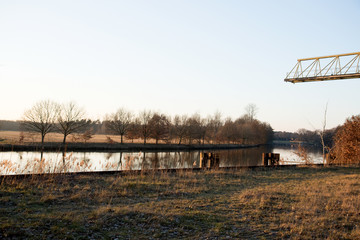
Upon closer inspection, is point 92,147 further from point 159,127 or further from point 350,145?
point 350,145

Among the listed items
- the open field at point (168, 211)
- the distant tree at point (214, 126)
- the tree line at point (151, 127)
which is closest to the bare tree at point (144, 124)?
the tree line at point (151, 127)

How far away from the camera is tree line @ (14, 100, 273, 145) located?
40.4 meters

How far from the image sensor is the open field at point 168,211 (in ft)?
18.1

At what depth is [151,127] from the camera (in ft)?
172

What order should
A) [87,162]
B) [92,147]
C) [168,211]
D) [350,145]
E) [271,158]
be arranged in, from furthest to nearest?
[92,147] → [271,158] → [350,145] → [87,162] → [168,211]

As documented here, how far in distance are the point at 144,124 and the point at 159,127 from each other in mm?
3378

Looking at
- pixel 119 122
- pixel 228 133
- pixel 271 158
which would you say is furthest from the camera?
pixel 228 133

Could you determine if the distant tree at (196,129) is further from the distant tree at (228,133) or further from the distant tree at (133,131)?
the distant tree at (133,131)

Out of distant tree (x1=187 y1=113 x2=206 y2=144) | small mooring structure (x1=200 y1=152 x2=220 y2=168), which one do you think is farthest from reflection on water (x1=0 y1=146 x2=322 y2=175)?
distant tree (x1=187 y1=113 x2=206 y2=144)

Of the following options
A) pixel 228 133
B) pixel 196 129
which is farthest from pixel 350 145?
pixel 228 133

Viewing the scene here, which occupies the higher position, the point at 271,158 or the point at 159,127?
the point at 159,127

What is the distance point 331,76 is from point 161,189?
1230 centimetres

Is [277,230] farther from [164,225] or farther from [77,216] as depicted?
[77,216]

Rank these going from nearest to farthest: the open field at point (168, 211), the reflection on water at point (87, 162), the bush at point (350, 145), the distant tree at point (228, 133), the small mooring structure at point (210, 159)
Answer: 1. the open field at point (168, 211)
2. the reflection on water at point (87, 162)
3. the small mooring structure at point (210, 159)
4. the bush at point (350, 145)
5. the distant tree at point (228, 133)
